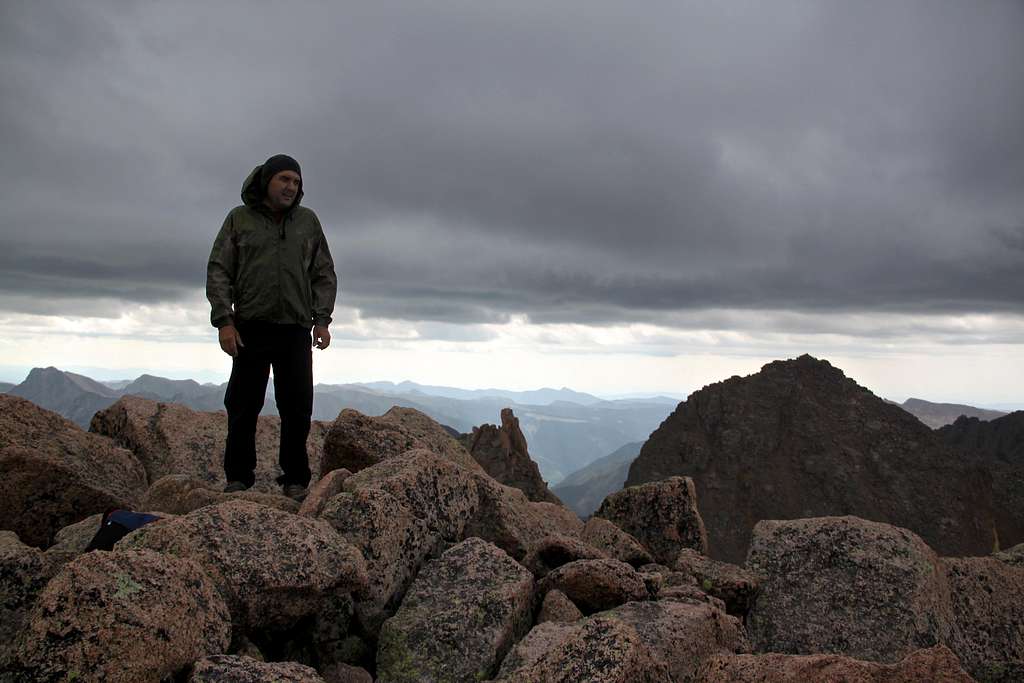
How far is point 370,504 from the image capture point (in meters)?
7.57

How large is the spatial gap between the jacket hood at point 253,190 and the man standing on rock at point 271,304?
0.01 metres

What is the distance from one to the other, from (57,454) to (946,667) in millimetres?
10570

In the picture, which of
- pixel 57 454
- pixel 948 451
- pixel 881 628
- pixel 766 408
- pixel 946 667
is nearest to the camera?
pixel 946 667

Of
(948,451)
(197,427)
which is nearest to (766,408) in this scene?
(948,451)

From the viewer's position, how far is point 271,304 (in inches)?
389

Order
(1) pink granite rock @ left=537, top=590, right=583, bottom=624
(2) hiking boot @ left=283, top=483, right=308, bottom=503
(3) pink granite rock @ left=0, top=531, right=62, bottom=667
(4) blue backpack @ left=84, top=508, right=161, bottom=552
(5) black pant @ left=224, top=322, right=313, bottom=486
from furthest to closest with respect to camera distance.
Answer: (2) hiking boot @ left=283, top=483, right=308, bottom=503 → (5) black pant @ left=224, top=322, right=313, bottom=486 → (1) pink granite rock @ left=537, top=590, right=583, bottom=624 → (4) blue backpack @ left=84, top=508, right=161, bottom=552 → (3) pink granite rock @ left=0, top=531, right=62, bottom=667

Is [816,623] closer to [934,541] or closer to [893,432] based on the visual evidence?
[934,541]

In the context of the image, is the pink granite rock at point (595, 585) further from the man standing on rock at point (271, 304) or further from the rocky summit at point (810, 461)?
the rocky summit at point (810, 461)

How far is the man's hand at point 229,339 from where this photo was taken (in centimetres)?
962

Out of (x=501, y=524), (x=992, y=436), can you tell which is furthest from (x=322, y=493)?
(x=992, y=436)

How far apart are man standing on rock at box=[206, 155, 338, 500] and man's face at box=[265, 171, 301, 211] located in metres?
0.01

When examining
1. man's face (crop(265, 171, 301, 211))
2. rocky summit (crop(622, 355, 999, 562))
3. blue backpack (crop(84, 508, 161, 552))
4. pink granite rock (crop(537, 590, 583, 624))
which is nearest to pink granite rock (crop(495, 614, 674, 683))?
pink granite rock (crop(537, 590, 583, 624))

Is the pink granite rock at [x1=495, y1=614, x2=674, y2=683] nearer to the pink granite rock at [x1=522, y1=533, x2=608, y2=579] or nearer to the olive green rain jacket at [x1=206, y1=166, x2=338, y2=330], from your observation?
the pink granite rock at [x1=522, y1=533, x2=608, y2=579]

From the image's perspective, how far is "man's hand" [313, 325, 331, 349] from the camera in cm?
1051
